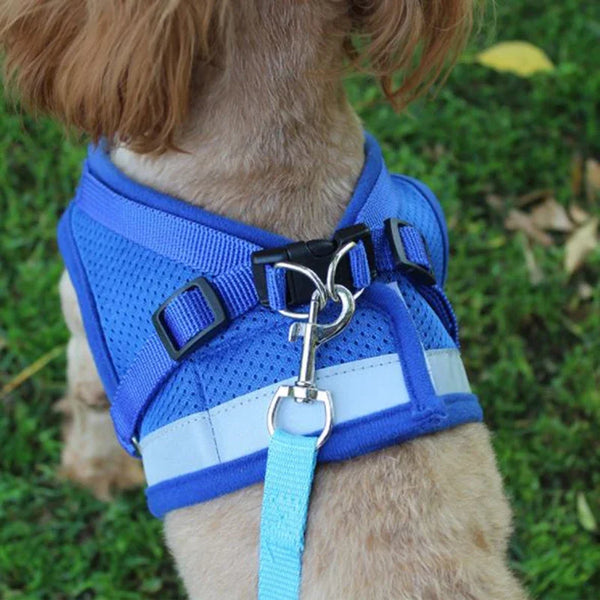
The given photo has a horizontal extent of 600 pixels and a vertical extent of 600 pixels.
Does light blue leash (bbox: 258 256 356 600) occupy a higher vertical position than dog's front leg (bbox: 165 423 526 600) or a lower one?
higher

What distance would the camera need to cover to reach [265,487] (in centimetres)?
152

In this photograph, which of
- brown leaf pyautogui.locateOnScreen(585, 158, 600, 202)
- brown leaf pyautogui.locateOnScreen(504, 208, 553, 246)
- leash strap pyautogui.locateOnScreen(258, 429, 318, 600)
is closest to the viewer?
leash strap pyautogui.locateOnScreen(258, 429, 318, 600)

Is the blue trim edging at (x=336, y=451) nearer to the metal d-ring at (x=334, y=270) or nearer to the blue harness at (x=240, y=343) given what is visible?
the blue harness at (x=240, y=343)

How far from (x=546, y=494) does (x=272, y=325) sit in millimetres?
1646

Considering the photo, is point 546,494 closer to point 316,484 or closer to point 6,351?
point 316,484

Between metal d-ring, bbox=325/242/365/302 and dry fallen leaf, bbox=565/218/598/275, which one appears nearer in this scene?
metal d-ring, bbox=325/242/365/302

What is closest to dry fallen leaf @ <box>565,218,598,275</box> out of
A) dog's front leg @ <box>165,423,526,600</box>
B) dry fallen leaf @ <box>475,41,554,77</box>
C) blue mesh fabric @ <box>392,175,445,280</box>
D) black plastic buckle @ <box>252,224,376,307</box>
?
dry fallen leaf @ <box>475,41,554,77</box>

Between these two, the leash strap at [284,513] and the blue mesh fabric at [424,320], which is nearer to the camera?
the leash strap at [284,513]

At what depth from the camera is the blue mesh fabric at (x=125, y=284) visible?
1.68 m

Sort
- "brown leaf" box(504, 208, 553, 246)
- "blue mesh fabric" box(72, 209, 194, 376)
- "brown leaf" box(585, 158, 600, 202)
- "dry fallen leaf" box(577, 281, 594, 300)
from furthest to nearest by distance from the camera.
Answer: "brown leaf" box(585, 158, 600, 202)
"brown leaf" box(504, 208, 553, 246)
"dry fallen leaf" box(577, 281, 594, 300)
"blue mesh fabric" box(72, 209, 194, 376)

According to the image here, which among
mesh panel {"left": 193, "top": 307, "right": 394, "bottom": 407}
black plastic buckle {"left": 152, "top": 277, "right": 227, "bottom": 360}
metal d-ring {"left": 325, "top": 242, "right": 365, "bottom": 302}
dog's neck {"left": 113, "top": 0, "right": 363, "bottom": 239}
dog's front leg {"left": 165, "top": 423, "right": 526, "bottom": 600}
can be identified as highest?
dog's neck {"left": 113, "top": 0, "right": 363, "bottom": 239}

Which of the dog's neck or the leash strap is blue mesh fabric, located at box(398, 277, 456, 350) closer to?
the dog's neck

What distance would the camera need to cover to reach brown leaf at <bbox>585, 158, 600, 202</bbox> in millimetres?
3512

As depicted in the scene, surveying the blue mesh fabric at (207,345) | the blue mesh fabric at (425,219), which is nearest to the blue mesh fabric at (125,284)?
the blue mesh fabric at (207,345)
